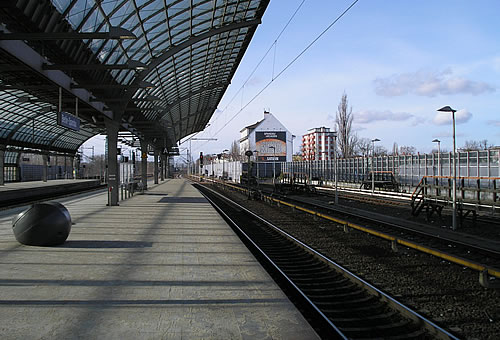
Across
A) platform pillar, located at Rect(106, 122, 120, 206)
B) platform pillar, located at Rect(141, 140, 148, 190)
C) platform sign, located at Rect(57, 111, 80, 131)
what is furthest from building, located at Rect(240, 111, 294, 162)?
platform sign, located at Rect(57, 111, 80, 131)

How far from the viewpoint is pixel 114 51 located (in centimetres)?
1828

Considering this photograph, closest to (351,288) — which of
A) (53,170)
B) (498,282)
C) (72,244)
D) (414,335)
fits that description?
(414,335)

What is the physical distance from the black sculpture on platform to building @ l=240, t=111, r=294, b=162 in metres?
95.9

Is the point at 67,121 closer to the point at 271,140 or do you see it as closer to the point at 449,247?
the point at 449,247

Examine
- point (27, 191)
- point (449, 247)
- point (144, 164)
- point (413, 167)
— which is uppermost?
point (144, 164)

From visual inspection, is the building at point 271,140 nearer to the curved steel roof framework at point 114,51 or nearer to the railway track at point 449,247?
the curved steel roof framework at point 114,51

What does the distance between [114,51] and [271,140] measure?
295ft

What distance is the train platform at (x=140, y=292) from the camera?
463 centimetres

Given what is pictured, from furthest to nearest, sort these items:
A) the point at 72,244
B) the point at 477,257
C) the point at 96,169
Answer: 1. the point at 96,169
2. the point at 72,244
3. the point at 477,257

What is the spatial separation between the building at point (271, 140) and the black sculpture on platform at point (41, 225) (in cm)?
9593

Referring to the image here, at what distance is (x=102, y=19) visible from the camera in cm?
1532

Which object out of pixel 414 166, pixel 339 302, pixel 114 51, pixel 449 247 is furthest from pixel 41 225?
pixel 414 166

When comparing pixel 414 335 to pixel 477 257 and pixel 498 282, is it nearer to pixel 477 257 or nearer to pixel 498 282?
pixel 498 282

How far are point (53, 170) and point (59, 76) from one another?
189 feet
